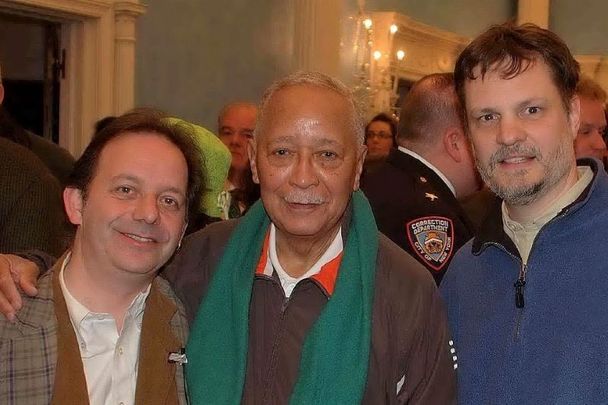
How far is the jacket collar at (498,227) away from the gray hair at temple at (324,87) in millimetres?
397

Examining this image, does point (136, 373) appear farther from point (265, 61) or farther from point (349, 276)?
point (265, 61)

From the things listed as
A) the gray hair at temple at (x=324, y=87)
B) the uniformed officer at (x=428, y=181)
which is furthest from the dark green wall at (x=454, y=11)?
the gray hair at temple at (x=324, y=87)

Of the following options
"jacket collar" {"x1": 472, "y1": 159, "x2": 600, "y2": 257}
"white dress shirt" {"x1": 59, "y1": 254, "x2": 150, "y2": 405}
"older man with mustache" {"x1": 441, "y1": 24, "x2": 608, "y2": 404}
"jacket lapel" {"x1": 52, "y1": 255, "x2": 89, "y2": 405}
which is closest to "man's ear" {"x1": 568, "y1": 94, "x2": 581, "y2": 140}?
"older man with mustache" {"x1": 441, "y1": 24, "x2": 608, "y2": 404}

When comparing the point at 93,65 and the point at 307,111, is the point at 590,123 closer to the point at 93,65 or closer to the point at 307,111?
the point at 307,111

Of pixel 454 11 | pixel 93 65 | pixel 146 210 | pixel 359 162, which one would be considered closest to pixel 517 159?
pixel 359 162

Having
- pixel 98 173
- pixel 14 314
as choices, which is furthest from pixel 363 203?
pixel 14 314

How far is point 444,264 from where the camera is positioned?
10.5 feet

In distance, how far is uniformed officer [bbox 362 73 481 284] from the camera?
10.7ft

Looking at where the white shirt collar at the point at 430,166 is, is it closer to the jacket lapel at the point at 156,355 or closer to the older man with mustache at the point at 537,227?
the older man with mustache at the point at 537,227

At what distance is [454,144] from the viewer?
12.1 feet

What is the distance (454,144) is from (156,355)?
1.86 meters

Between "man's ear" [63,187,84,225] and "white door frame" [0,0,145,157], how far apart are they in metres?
4.58

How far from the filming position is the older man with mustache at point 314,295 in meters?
2.26

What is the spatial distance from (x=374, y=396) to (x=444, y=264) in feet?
3.32
